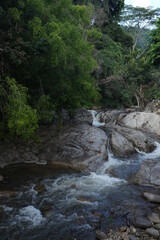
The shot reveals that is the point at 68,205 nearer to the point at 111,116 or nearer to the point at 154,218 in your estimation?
the point at 154,218

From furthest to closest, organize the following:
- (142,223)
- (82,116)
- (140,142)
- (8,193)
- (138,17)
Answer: (138,17) → (82,116) → (140,142) → (8,193) → (142,223)

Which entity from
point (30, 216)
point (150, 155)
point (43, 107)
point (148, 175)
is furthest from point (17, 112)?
point (150, 155)

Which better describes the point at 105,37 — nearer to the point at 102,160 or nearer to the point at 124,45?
the point at 124,45

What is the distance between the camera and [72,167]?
9219 mm

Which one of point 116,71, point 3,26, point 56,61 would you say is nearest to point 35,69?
point 56,61

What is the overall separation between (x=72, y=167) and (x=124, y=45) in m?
26.6

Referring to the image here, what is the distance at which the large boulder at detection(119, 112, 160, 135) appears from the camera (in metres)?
15.6

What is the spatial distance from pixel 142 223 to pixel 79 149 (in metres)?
5.34

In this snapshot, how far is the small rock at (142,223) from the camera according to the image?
210 inches

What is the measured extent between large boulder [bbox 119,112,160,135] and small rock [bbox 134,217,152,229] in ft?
34.3

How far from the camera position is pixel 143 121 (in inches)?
645

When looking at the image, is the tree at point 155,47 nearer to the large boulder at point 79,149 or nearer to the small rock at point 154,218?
the large boulder at point 79,149

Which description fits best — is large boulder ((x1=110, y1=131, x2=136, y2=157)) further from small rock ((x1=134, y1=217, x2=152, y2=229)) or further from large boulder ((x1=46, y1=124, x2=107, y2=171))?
small rock ((x1=134, y1=217, x2=152, y2=229))

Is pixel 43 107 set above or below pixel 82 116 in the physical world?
above
